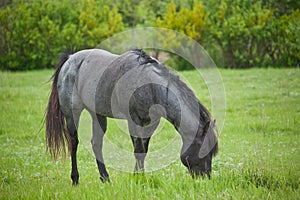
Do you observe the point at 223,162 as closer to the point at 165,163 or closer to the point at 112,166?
the point at 165,163

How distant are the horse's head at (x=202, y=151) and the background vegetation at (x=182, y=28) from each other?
51.5ft

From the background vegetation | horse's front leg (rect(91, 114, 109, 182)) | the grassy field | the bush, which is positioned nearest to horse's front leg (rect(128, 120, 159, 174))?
the grassy field

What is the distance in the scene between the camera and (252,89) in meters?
12.9

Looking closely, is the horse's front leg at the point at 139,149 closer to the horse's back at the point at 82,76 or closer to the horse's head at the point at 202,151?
the horse's head at the point at 202,151

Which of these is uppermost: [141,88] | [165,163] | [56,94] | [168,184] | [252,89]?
[141,88]

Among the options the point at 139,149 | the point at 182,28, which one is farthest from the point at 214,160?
the point at 182,28

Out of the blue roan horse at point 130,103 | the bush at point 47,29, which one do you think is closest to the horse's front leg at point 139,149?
the blue roan horse at point 130,103

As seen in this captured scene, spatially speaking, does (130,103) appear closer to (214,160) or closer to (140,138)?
(140,138)

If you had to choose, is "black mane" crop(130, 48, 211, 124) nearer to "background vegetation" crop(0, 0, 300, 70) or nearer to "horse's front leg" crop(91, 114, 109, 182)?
"horse's front leg" crop(91, 114, 109, 182)

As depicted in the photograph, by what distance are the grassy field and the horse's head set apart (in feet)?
0.40

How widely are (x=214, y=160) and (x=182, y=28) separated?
1546 centimetres

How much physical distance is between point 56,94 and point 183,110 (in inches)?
79.0

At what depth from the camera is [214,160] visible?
6090 millimetres

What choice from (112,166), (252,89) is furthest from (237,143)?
(252,89)
